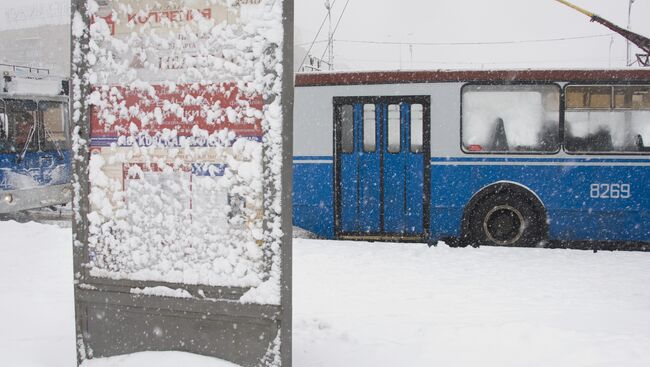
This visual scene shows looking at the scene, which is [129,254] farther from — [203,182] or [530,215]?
[530,215]

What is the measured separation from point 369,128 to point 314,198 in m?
1.49

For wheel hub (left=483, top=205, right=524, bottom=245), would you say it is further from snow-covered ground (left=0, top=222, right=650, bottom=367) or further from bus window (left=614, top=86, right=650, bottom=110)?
bus window (left=614, top=86, right=650, bottom=110)

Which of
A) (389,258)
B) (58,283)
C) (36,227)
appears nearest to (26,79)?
(36,227)

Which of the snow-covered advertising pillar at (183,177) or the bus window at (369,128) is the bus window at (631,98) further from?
the snow-covered advertising pillar at (183,177)

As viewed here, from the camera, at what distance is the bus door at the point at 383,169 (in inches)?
378

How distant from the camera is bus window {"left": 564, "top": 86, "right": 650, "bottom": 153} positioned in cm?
926

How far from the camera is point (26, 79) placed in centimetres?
1199

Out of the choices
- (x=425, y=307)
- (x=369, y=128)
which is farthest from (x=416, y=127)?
(x=425, y=307)

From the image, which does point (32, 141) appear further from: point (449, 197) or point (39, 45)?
point (39, 45)

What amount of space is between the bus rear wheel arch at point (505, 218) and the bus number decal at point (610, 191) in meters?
0.82

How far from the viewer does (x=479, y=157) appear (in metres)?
9.48

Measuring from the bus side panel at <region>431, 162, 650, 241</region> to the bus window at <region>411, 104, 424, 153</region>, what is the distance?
472mm

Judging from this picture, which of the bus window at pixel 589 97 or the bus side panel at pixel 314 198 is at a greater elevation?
the bus window at pixel 589 97

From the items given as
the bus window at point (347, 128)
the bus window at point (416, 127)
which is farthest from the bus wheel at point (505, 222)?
the bus window at point (347, 128)
